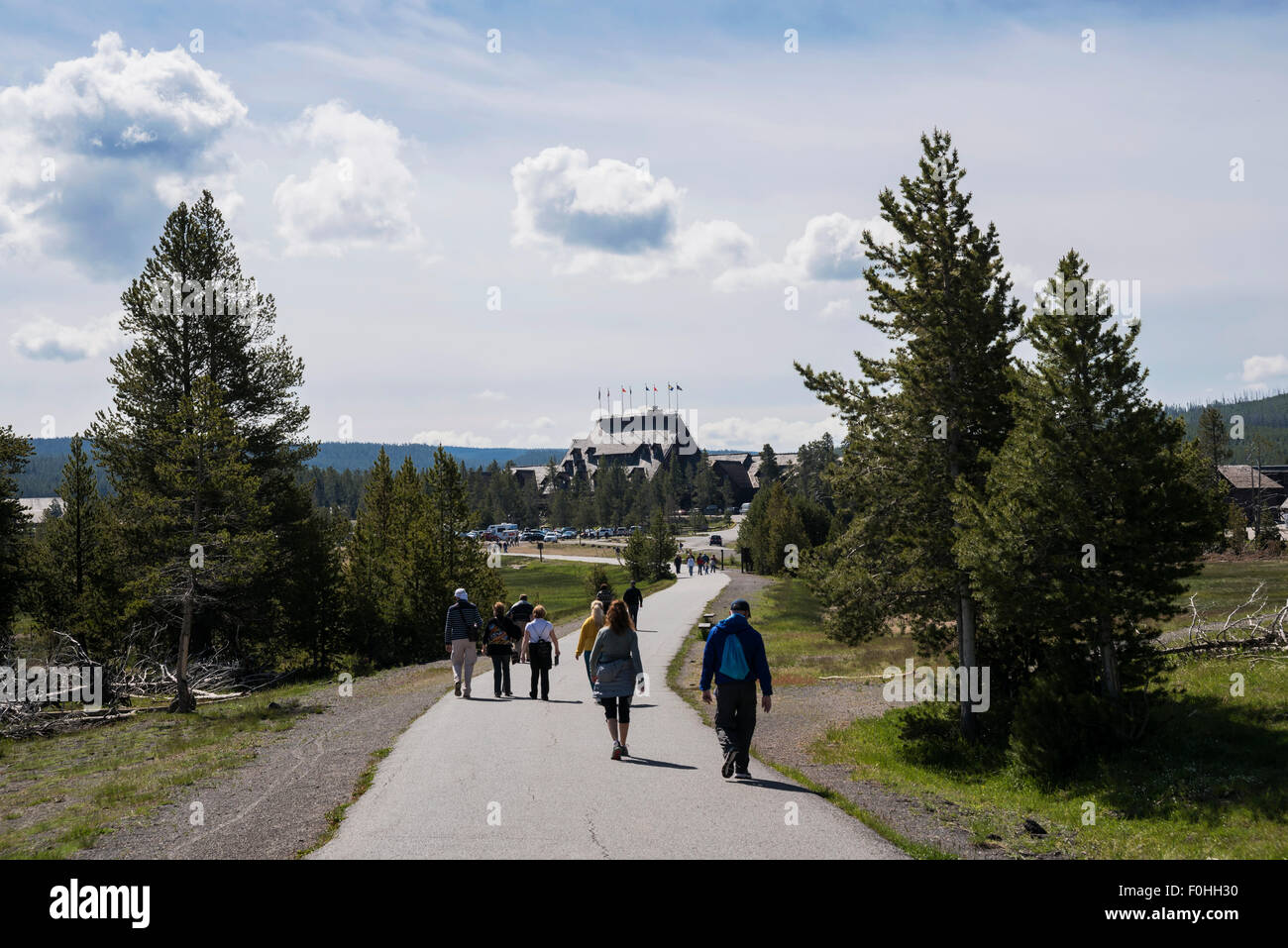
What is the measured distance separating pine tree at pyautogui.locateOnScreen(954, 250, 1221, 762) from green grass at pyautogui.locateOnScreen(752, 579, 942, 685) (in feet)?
16.1

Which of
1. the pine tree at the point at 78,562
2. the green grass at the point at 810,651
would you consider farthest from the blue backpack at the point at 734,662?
the pine tree at the point at 78,562

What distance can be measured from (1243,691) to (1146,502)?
173 inches

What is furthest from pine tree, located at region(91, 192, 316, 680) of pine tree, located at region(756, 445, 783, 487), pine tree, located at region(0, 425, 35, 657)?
pine tree, located at region(756, 445, 783, 487)

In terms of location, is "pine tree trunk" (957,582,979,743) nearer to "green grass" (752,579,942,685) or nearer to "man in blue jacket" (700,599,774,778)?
"green grass" (752,579,942,685)

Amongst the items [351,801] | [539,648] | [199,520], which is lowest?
[351,801]

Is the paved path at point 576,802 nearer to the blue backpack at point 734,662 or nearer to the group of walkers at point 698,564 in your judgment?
the blue backpack at point 734,662

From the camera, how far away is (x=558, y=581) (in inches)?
3150

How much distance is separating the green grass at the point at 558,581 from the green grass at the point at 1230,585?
29.5 metres

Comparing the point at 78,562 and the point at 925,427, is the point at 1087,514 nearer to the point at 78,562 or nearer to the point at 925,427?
the point at 925,427

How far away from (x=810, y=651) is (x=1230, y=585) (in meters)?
21.5

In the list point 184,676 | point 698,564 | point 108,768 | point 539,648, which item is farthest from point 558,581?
point 108,768

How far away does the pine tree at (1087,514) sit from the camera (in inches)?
564

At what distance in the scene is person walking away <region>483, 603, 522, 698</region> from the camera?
59.6 feet

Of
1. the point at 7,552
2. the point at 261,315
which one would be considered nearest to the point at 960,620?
the point at 261,315
